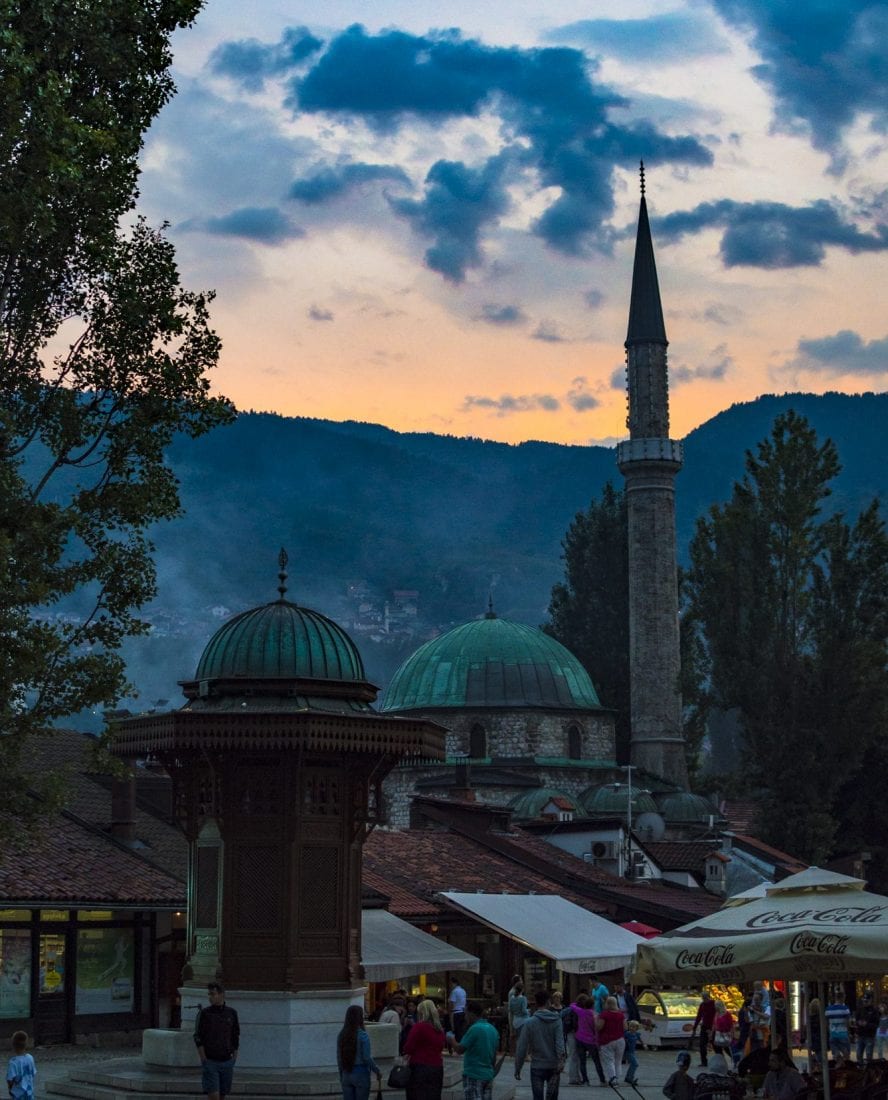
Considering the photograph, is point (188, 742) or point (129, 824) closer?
point (188, 742)

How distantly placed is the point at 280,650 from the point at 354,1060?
17.6 ft

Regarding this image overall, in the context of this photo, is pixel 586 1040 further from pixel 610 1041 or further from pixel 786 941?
pixel 786 941

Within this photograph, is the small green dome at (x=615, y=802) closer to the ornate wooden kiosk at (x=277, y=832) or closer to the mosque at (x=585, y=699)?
the mosque at (x=585, y=699)

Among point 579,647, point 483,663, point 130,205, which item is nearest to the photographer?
point 130,205

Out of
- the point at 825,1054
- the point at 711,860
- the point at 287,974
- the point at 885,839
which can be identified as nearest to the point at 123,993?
the point at 287,974

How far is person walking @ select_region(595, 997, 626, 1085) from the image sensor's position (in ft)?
63.1

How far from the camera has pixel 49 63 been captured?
14023 mm

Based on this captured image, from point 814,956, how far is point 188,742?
6.42m

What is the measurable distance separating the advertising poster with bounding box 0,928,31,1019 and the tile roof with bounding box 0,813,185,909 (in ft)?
2.32

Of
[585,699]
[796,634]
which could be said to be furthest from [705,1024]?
[585,699]

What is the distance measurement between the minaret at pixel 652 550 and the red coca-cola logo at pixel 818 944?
143 feet

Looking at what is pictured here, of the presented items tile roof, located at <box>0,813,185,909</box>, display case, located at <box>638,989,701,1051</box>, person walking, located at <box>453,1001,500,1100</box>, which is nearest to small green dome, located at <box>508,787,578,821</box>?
display case, located at <box>638,989,701,1051</box>

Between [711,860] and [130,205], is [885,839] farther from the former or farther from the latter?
[130,205]

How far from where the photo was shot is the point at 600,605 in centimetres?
6097
